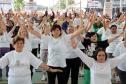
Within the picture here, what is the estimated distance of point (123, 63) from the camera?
24.6 ft

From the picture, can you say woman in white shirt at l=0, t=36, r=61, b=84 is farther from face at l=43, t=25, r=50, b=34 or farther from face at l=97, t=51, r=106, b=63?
face at l=43, t=25, r=50, b=34

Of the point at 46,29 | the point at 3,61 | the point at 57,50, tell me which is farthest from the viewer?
the point at 46,29

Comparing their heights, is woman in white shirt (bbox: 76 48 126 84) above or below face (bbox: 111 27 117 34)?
below

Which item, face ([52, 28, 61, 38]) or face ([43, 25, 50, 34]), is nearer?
face ([52, 28, 61, 38])

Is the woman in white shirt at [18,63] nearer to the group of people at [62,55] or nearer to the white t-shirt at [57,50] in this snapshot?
the group of people at [62,55]

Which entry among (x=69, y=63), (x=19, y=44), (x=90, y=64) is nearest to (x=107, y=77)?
(x=90, y=64)

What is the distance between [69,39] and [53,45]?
38 cm

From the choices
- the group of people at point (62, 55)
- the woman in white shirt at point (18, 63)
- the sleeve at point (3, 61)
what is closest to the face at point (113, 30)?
the group of people at point (62, 55)

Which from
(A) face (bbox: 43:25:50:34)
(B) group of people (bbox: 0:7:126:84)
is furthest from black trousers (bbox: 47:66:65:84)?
(A) face (bbox: 43:25:50:34)

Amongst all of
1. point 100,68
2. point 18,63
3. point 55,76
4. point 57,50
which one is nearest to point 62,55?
point 57,50

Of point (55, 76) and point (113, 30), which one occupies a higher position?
point (113, 30)

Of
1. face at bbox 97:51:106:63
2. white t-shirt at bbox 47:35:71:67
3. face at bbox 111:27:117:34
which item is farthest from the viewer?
face at bbox 111:27:117:34

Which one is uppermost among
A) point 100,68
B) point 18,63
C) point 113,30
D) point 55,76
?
point 113,30

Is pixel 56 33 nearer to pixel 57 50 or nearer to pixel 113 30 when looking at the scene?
pixel 57 50
